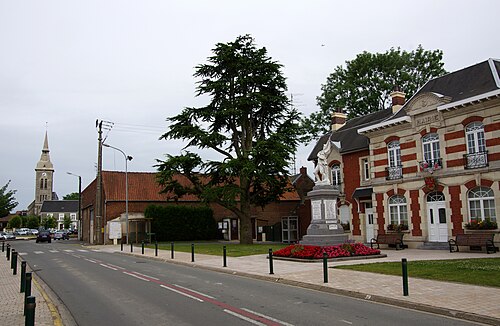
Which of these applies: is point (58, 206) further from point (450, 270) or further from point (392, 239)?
point (450, 270)

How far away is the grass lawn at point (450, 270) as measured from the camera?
12242 mm

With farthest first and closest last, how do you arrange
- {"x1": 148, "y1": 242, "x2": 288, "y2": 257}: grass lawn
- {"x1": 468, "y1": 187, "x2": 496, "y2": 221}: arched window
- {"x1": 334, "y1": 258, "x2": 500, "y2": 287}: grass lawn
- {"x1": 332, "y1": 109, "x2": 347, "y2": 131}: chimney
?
{"x1": 332, "y1": 109, "x2": 347, "y2": 131}: chimney
{"x1": 148, "y1": 242, "x2": 288, "y2": 257}: grass lawn
{"x1": 468, "y1": 187, "x2": 496, "y2": 221}: arched window
{"x1": 334, "y1": 258, "x2": 500, "y2": 287}: grass lawn

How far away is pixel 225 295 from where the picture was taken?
1131 cm

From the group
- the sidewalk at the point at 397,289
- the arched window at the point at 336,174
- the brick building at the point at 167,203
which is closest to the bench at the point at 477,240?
the sidewalk at the point at 397,289

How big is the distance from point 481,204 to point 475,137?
3497 millimetres

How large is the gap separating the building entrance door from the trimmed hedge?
24603 mm

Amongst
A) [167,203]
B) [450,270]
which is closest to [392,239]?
[450,270]

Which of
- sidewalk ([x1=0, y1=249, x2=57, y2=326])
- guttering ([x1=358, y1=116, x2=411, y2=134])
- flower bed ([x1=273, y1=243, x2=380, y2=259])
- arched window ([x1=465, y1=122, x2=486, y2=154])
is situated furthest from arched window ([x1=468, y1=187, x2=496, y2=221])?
sidewalk ([x1=0, y1=249, x2=57, y2=326])

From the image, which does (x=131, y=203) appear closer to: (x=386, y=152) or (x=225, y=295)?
(x=386, y=152)

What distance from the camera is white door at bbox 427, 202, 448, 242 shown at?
24781mm

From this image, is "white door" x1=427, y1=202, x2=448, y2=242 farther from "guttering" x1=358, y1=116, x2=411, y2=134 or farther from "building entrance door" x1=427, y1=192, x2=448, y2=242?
"guttering" x1=358, y1=116, x2=411, y2=134

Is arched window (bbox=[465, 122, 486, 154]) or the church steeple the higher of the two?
the church steeple

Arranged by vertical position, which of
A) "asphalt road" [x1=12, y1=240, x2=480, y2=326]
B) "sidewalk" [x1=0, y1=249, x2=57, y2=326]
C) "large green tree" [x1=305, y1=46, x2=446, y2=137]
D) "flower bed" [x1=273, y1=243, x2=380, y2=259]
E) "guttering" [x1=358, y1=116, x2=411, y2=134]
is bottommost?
"asphalt road" [x1=12, y1=240, x2=480, y2=326]

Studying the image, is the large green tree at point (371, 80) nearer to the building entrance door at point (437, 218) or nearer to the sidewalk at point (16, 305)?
the building entrance door at point (437, 218)
